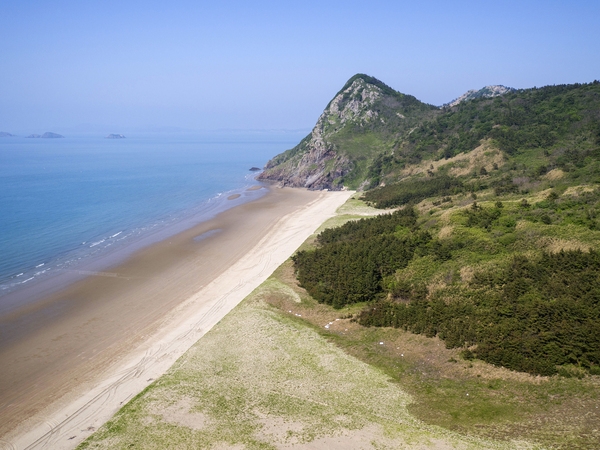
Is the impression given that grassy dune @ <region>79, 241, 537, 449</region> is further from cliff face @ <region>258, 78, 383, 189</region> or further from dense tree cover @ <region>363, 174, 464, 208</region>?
cliff face @ <region>258, 78, 383, 189</region>

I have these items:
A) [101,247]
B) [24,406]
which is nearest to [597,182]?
[24,406]

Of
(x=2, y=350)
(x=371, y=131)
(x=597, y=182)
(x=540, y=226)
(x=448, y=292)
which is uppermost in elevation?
(x=371, y=131)

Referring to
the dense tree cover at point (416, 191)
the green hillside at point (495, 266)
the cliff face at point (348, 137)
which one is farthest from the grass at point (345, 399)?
the cliff face at point (348, 137)

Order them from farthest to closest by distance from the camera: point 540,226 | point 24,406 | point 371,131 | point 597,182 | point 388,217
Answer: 1. point 371,131
2. point 388,217
3. point 597,182
4. point 540,226
5. point 24,406

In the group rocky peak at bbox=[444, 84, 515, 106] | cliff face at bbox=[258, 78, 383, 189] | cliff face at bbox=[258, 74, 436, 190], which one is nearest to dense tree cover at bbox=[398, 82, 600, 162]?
cliff face at bbox=[258, 74, 436, 190]

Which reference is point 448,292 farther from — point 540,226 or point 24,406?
point 24,406

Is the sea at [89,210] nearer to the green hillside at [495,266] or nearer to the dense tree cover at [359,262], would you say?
the dense tree cover at [359,262]
